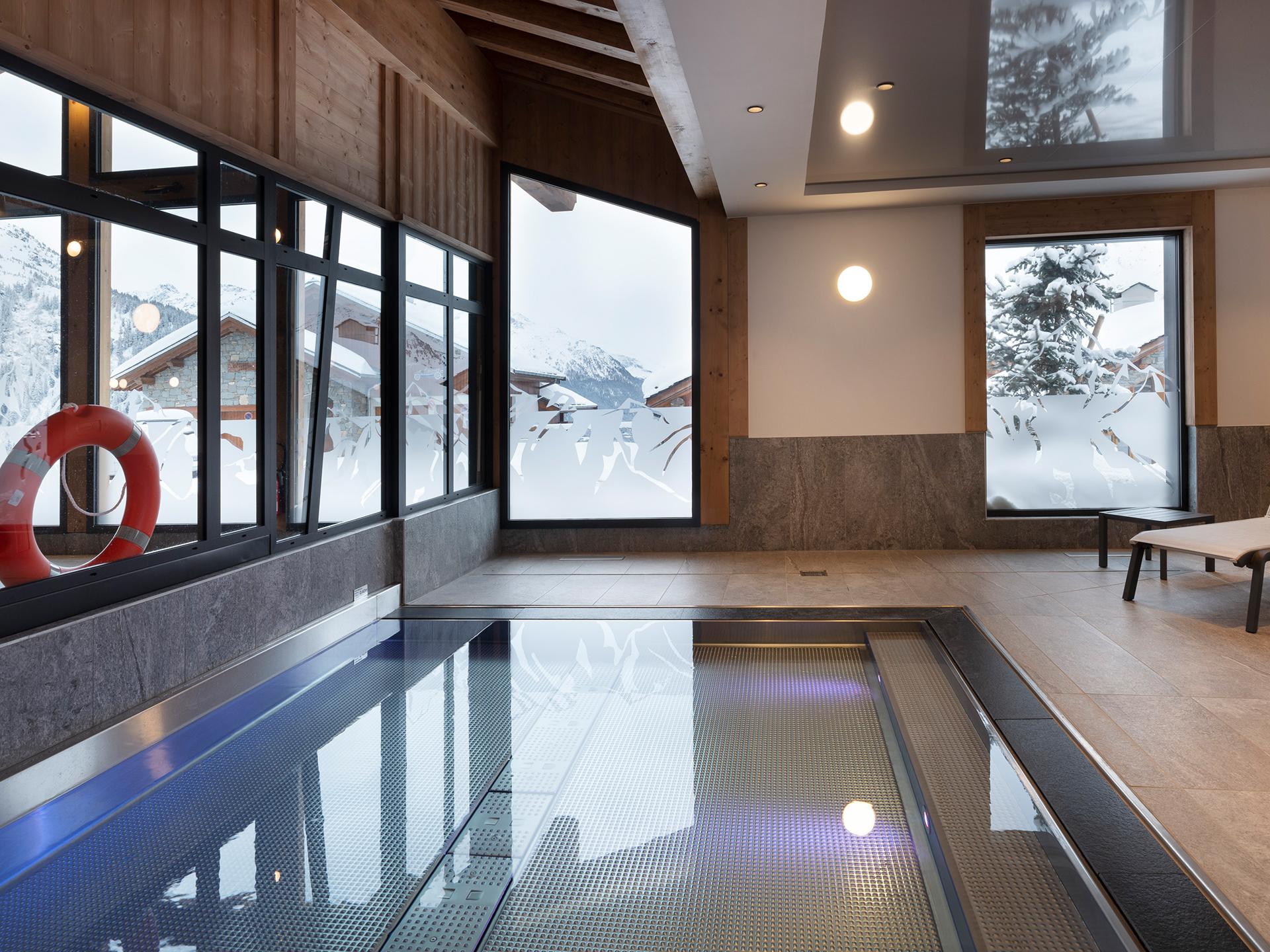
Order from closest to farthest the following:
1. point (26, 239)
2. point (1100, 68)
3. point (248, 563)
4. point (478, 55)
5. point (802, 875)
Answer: point (802, 875) → point (26, 239) → point (248, 563) → point (1100, 68) → point (478, 55)

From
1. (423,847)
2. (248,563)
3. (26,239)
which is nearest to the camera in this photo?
(423,847)

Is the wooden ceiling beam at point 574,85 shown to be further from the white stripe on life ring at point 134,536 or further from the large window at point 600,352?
the white stripe on life ring at point 134,536

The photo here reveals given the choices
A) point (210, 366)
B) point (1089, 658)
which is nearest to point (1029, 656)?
point (1089, 658)

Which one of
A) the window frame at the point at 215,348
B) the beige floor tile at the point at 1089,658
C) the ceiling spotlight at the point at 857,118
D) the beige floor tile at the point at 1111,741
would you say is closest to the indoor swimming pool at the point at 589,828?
the beige floor tile at the point at 1111,741

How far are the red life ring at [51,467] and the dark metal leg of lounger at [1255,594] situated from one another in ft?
17.1

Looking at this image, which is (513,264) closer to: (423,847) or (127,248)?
(127,248)

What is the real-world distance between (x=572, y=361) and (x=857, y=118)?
3161 mm

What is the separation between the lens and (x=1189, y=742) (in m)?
3.16

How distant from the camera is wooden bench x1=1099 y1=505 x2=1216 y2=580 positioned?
19.6ft

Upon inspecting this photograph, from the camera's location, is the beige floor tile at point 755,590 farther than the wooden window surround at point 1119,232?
No

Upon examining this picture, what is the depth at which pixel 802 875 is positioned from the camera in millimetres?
2457

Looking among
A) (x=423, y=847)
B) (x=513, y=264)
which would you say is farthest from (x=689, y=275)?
(x=423, y=847)

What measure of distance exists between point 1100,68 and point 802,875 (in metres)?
4.57

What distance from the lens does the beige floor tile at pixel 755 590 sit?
18.5ft
